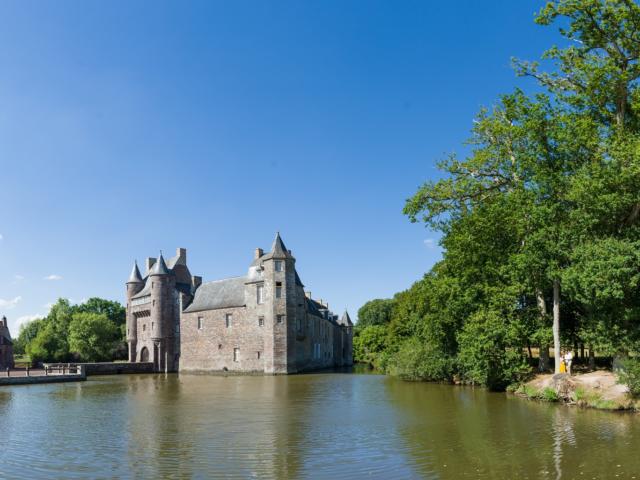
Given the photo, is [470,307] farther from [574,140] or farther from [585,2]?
[585,2]

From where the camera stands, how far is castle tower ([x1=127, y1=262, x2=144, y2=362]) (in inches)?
2436

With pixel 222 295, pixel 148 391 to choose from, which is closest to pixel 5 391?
pixel 148 391

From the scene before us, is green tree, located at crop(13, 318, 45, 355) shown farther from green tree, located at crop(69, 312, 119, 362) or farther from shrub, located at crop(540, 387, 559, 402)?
shrub, located at crop(540, 387, 559, 402)

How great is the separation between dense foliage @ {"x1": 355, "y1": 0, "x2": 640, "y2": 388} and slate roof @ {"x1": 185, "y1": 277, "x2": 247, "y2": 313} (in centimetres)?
2641

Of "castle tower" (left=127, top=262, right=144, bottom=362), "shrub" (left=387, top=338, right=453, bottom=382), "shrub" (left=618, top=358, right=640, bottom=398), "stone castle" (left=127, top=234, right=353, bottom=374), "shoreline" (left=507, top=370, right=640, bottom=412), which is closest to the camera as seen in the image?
"shrub" (left=618, top=358, right=640, bottom=398)

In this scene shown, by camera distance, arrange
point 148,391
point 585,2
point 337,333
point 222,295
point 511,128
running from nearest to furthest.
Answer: point 585,2, point 511,128, point 148,391, point 222,295, point 337,333

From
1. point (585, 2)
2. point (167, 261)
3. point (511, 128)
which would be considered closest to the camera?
point (585, 2)

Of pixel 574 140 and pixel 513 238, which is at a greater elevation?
pixel 574 140

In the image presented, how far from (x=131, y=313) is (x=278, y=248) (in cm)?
2320

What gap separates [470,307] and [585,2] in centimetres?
1456

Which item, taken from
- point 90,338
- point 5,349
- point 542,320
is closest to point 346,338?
point 90,338

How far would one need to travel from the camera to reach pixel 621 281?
19.3m

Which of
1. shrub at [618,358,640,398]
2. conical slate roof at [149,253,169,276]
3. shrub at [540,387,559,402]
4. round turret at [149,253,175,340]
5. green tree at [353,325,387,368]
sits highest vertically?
conical slate roof at [149,253,169,276]

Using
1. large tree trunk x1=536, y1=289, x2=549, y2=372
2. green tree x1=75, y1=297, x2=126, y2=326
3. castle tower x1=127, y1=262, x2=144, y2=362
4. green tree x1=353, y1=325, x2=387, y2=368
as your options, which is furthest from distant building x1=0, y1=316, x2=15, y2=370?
large tree trunk x1=536, y1=289, x2=549, y2=372
